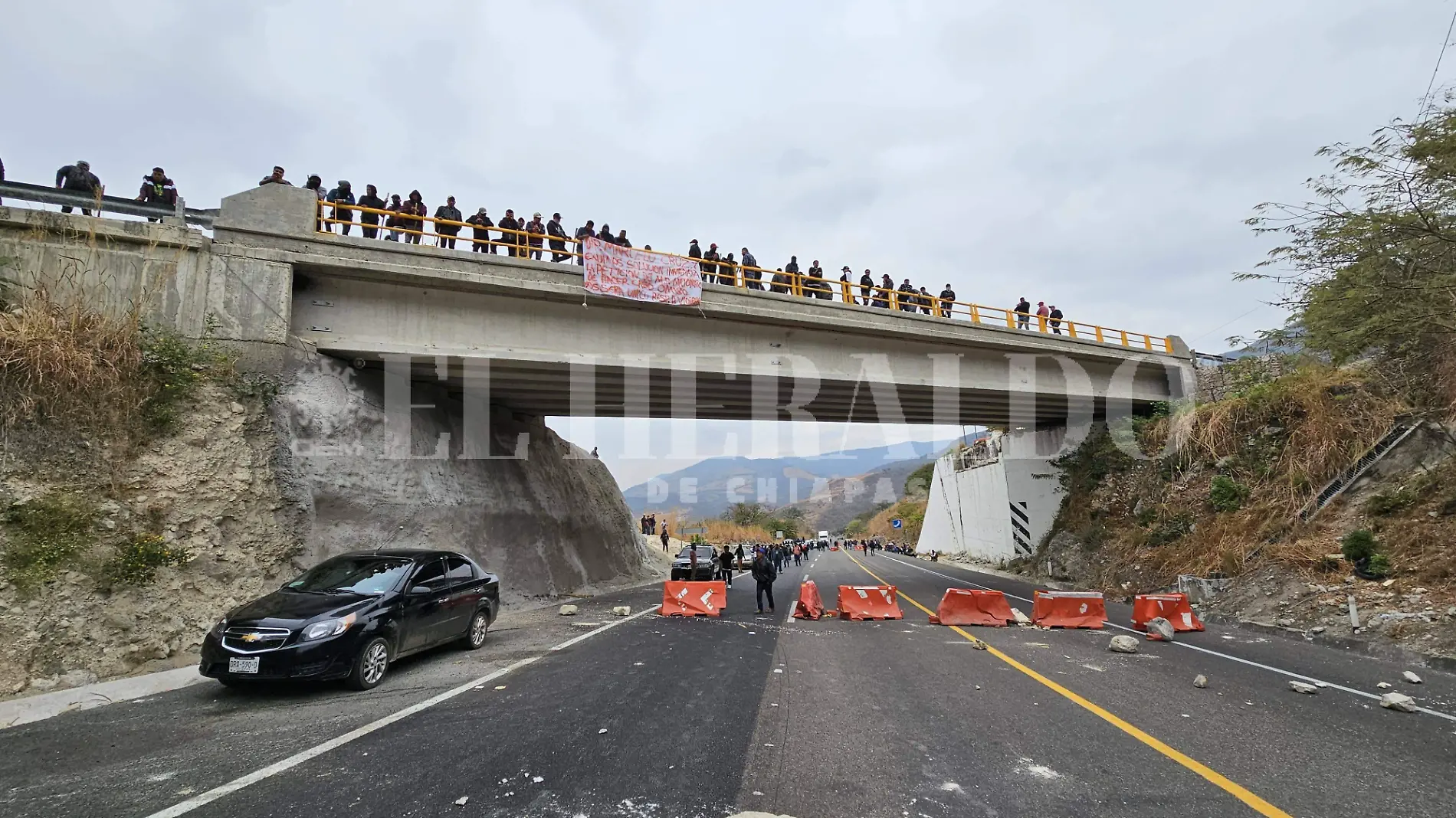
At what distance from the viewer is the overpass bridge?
11.3 metres

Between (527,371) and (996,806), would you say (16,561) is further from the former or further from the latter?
(996,806)

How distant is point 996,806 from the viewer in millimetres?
3707

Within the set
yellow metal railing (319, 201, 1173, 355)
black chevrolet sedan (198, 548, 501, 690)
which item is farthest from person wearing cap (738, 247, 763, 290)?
black chevrolet sedan (198, 548, 501, 690)

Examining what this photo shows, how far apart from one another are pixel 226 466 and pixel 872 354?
14.3m

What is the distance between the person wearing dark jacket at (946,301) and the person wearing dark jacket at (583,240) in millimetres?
10090

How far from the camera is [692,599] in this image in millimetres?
13172

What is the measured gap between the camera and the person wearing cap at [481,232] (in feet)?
47.0

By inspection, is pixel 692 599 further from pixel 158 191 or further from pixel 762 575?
pixel 158 191

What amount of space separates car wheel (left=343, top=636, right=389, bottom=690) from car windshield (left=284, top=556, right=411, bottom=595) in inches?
23.9

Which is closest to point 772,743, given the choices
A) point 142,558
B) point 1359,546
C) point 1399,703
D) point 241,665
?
point 241,665

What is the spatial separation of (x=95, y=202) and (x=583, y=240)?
813cm

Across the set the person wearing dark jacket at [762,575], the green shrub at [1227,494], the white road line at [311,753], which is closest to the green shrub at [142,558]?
the white road line at [311,753]

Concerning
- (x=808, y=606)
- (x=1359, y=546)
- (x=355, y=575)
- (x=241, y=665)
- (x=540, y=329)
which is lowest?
(x=808, y=606)

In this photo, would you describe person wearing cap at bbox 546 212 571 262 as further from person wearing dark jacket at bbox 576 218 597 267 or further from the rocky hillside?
the rocky hillside
